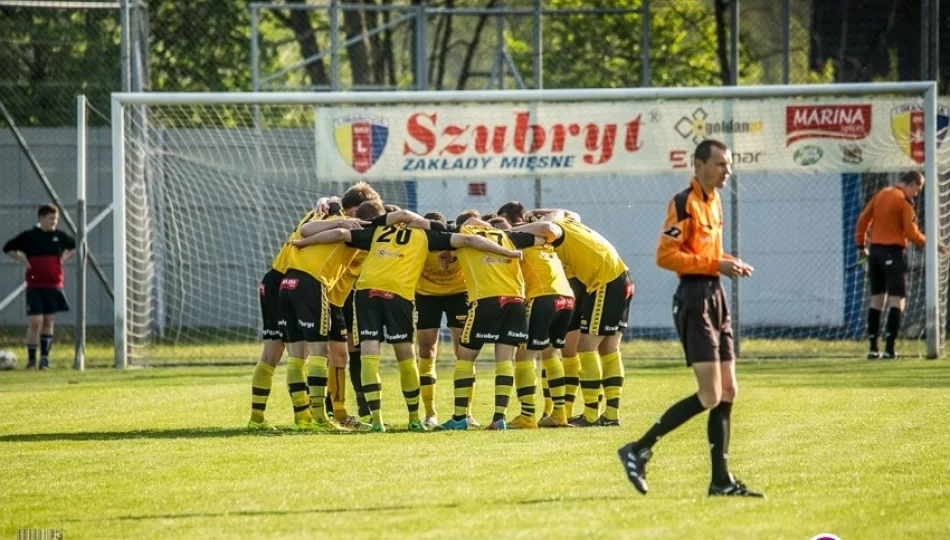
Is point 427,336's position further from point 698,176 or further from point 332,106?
point 332,106

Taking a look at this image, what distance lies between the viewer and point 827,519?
823 centimetres

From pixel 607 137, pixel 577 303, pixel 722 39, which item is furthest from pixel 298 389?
pixel 722 39

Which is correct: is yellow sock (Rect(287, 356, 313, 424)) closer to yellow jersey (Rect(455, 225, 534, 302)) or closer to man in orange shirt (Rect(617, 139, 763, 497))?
yellow jersey (Rect(455, 225, 534, 302))

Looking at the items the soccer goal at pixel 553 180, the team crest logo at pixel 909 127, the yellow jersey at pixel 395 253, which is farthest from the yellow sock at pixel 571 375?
the team crest logo at pixel 909 127

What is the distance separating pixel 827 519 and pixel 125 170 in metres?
14.6

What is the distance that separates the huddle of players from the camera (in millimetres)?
13203

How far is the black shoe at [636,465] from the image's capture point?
29.9ft

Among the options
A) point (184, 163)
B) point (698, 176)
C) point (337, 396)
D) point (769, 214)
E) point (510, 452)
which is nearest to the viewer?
point (698, 176)

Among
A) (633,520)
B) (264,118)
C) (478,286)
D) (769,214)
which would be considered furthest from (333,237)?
(264,118)

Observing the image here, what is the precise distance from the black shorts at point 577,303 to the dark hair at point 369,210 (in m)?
1.91

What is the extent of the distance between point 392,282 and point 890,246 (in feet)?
32.8

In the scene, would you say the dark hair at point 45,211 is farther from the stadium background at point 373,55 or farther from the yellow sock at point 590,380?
the yellow sock at point 590,380

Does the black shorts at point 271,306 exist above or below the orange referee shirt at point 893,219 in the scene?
below

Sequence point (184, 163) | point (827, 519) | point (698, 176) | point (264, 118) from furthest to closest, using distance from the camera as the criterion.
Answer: point (264, 118) < point (184, 163) < point (698, 176) < point (827, 519)
